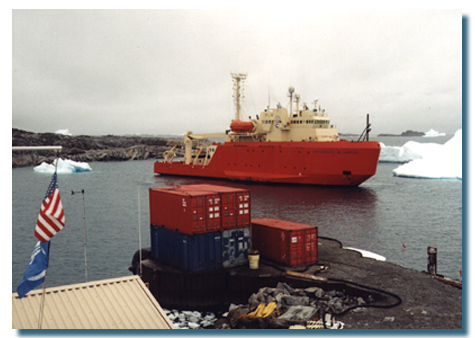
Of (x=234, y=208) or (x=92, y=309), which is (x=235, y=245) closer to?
(x=234, y=208)

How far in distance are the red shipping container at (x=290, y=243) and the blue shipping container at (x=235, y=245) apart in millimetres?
859

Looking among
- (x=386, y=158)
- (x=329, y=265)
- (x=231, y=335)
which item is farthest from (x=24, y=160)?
(x=386, y=158)

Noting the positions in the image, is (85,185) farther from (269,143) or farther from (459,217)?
(459,217)

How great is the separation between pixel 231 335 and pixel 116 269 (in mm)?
12245

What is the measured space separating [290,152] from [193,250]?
29526 millimetres

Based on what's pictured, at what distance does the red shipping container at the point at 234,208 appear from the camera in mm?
14211

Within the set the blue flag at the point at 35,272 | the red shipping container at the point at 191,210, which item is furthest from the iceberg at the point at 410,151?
the blue flag at the point at 35,272

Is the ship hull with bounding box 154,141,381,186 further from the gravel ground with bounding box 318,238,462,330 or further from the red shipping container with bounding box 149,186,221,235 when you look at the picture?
the red shipping container with bounding box 149,186,221,235

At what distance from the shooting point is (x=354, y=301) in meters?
11.7

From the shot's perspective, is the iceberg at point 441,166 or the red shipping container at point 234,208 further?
the iceberg at point 441,166

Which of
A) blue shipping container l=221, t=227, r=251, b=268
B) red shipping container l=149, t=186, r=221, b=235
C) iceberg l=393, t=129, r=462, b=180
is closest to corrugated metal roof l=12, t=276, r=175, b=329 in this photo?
red shipping container l=149, t=186, r=221, b=235

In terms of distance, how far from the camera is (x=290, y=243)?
1420cm

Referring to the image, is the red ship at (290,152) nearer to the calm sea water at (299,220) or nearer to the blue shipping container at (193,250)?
the calm sea water at (299,220)

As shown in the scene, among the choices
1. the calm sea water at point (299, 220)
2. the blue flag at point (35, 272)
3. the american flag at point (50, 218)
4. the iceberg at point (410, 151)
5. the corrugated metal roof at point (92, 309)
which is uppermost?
the iceberg at point (410, 151)
